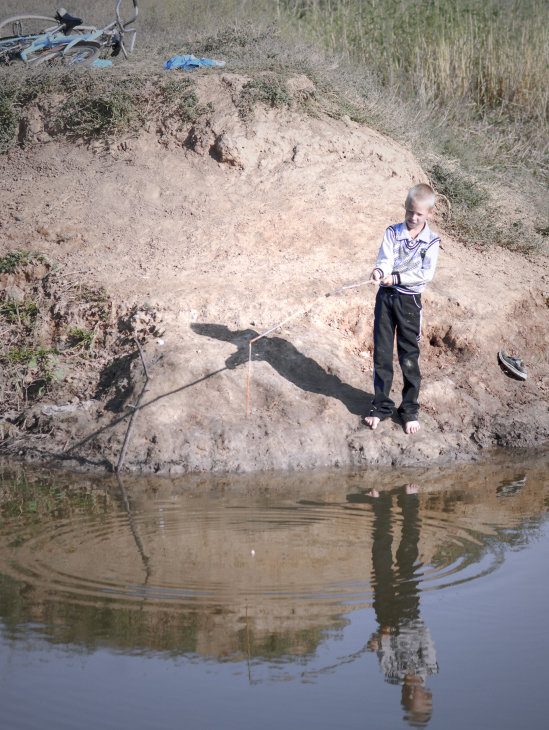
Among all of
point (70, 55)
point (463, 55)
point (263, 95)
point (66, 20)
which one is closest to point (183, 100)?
point (263, 95)

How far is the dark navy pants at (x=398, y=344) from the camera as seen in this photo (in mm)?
5867

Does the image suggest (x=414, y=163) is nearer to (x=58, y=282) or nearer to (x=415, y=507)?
(x=58, y=282)

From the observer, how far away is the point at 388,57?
43.5 ft

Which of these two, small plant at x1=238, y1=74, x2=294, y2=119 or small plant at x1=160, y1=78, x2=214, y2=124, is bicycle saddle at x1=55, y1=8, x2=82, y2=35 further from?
small plant at x1=238, y1=74, x2=294, y2=119

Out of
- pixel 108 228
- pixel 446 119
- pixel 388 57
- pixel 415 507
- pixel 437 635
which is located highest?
pixel 388 57

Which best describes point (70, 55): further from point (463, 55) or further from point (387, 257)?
point (387, 257)

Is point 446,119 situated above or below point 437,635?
above

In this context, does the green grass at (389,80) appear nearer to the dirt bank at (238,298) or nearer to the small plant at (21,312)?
the dirt bank at (238,298)

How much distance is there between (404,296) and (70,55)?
272 inches

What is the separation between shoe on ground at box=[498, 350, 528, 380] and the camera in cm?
708

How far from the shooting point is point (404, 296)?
229 inches

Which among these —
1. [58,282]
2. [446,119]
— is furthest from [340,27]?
[58,282]

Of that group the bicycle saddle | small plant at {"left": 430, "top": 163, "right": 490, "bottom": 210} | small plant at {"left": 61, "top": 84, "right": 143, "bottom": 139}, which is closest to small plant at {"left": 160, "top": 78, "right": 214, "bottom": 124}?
small plant at {"left": 61, "top": 84, "right": 143, "bottom": 139}

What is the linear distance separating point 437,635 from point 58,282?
17.9 ft
